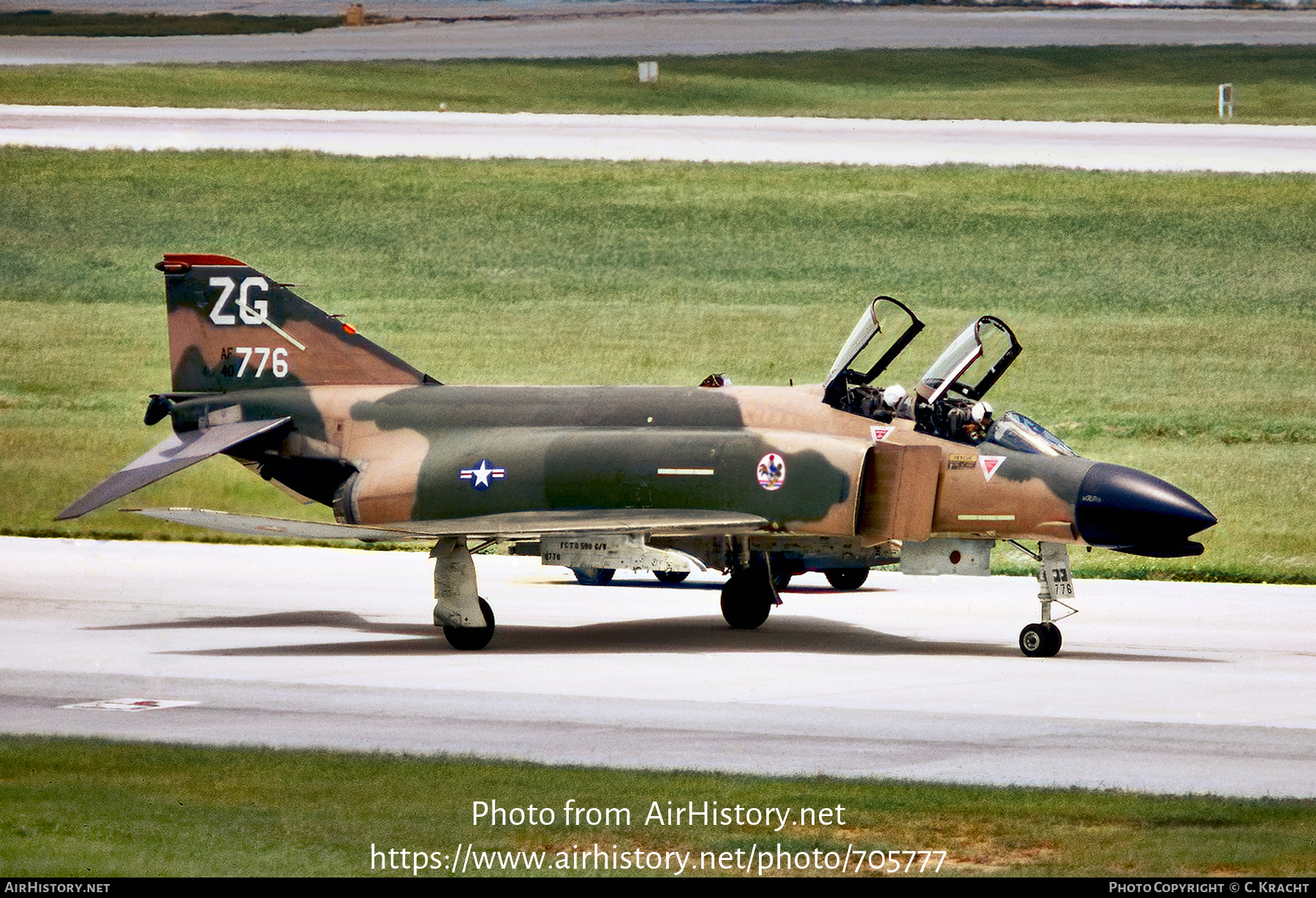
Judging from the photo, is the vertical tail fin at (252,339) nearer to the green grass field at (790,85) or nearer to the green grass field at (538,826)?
the green grass field at (538,826)

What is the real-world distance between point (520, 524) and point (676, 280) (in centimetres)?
2336

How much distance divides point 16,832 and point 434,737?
3676 millimetres

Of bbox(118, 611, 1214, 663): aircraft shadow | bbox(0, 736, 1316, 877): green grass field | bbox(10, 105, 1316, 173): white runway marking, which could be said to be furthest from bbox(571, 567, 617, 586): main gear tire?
bbox(10, 105, 1316, 173): white runway marking

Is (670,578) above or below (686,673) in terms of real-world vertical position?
below

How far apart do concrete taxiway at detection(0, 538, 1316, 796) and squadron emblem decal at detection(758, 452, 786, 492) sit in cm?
160

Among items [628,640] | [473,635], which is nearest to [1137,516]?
[628,640]

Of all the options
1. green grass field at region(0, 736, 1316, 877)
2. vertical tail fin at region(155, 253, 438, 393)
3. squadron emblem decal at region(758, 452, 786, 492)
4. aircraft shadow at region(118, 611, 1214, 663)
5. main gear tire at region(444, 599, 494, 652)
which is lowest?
aircraft shadow at region(118, 611, 1214, 663)

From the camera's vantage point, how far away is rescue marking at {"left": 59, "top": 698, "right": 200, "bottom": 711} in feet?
49.3

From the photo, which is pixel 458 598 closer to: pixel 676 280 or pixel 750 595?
pixel 750 595

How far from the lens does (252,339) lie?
21.4m

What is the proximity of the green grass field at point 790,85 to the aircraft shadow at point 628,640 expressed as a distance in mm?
33545

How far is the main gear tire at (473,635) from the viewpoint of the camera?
18.4 m

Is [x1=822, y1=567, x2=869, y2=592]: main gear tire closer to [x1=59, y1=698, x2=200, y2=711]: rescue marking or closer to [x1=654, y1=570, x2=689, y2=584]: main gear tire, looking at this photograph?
[x1=654, y1=570, x2=689, y2=584]: main gear tire

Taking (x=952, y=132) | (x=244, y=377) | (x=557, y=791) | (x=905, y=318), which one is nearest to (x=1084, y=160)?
(x=952, y=132)
